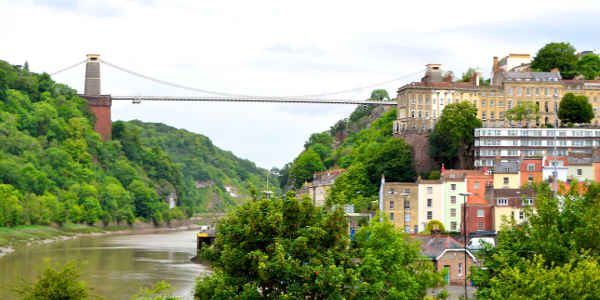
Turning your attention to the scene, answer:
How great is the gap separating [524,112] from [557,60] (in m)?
11.4

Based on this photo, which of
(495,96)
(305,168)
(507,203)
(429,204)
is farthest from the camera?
(305,168)

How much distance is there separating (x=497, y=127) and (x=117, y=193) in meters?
50.1

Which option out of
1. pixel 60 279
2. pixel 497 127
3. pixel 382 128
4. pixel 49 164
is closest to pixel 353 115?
pixel 382 128

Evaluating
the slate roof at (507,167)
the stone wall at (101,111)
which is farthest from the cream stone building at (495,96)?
the stone wall at (101,111)

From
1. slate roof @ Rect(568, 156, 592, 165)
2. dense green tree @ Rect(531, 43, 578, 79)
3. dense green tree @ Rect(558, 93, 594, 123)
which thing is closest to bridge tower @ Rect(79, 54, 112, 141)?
dense green tree @ Rect(531, 43, 578, 79)

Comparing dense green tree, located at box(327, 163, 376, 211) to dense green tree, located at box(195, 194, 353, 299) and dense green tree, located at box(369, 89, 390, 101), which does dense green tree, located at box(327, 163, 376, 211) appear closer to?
dense green tree, located at box(195, 194, 353, 299)

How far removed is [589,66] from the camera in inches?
3206

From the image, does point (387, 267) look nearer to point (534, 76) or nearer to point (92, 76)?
point (534, 76)

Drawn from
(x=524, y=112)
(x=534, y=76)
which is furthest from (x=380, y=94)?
(x=524, y=112)

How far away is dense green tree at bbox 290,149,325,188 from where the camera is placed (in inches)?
3268

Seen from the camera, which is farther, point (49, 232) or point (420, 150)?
point (49, 232)

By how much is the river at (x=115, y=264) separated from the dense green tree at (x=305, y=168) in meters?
12.8

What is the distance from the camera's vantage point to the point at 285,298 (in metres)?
16.8

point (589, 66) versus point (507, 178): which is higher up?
point (589, 66)
